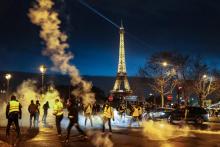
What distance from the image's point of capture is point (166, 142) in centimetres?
2005

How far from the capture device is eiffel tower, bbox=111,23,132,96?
98000 mm

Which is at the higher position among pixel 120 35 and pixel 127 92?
pixel 120 35

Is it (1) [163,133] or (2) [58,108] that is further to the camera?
(1) [163,133]

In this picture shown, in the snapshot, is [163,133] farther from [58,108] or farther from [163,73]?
[163,73]

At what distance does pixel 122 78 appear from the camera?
4013 inches

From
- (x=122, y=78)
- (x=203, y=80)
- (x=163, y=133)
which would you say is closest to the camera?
(x=163, y=133)

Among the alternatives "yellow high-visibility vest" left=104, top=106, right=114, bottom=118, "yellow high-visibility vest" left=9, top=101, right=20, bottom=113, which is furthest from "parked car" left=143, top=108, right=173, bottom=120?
"yellow high-visibility vest" left=9, top=101, right=20, bottom=113

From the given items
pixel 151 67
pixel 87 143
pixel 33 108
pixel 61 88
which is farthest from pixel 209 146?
pixel 61 88

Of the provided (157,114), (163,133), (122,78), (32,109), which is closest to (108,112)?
(163,133)

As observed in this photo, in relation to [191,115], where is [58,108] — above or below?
above

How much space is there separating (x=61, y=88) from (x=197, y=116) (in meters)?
83.5

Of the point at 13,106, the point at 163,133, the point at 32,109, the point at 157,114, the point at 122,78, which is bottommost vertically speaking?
the point at 163,133

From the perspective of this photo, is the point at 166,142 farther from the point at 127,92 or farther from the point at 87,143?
the point at 127,92

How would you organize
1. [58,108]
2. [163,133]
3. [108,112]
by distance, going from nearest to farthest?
[58,108] < [108,112] < [163,133]
